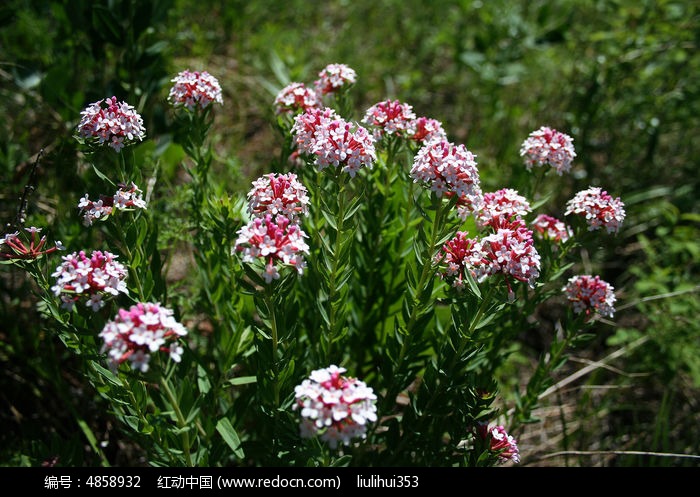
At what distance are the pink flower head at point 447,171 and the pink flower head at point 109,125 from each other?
1.22 m

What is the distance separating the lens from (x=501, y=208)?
2.49 metres

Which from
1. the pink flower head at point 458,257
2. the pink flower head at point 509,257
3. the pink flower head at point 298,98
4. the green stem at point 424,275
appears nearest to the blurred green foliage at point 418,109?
the pink flower head at point 298,98

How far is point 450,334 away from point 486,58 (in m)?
4.31

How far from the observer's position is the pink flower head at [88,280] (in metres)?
2.00

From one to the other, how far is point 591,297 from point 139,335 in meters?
2.06

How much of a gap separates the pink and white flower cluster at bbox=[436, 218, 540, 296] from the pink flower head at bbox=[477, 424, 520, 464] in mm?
637

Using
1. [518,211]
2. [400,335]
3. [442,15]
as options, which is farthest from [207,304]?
[442,15]

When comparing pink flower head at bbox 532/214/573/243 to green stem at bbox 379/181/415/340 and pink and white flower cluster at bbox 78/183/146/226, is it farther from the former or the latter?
pink and white flower cluster at bbox 78/183/146/226

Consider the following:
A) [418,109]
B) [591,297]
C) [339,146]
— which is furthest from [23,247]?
[418,109]

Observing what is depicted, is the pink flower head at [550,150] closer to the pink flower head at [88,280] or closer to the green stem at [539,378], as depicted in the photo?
the green stem at [539,378]

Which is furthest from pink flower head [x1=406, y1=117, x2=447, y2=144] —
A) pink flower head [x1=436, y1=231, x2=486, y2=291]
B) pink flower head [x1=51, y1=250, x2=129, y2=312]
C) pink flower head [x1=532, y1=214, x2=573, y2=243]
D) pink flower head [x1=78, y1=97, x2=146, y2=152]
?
pink flower head [x1=51, y1=250, x2=129, y2=312]

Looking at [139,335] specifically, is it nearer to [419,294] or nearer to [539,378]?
[419,294]

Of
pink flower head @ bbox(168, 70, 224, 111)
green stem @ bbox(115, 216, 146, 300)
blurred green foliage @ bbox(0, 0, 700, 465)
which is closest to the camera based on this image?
green stem @ bbox(115, 216, 146, 300)

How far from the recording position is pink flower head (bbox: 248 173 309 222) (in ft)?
7.18
